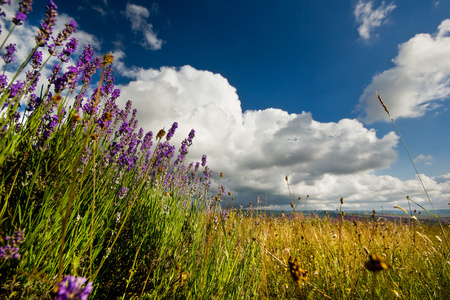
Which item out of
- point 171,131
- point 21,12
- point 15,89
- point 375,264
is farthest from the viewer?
point 171,131

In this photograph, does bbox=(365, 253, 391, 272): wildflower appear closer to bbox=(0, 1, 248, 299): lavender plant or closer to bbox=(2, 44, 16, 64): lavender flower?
bbox=(0, 1, 248, 299): lavender plant

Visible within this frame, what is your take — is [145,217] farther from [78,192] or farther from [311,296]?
[311,296]

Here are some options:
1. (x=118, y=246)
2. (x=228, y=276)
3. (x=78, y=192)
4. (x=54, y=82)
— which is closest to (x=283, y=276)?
(x=228, y=276)

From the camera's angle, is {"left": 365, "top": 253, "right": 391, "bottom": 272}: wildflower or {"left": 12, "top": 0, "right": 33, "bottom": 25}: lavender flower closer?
{"left": 365, "top": 253, "right": 391, "bottom": 272}: wildflower

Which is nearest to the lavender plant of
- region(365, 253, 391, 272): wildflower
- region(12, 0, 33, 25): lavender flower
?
region(12, 0, 33, 25): lavender flower

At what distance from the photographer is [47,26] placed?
1.60 m

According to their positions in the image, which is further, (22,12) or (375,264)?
(22,12)

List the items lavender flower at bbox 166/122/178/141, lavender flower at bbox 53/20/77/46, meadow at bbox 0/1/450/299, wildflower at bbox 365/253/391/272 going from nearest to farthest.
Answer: wildflower at bbox 365/253/391/272 → meadow at bbox 0/1/450/299 → lavender flower at bbox 53/20/77/46 → lavender flower at bbox 166/122/178/141

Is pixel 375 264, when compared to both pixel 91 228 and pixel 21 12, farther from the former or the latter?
pixel 21 12

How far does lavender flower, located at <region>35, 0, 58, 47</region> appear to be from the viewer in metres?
1.52

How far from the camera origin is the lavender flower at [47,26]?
4.97ft

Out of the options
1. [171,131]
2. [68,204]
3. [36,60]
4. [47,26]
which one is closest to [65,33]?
[47,26]

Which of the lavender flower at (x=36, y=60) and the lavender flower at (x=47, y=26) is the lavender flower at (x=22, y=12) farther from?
the lavender flower at (x=36, y=60)

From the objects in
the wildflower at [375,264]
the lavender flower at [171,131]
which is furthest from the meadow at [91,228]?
the lavender flower at [171,131]
